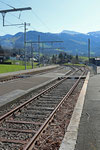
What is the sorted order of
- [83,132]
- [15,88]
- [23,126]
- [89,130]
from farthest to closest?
[15,88] → [23,126] → [89,130] → [83,132]

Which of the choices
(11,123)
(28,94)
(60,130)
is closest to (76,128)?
(60,130)

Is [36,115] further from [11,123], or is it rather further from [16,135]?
[16,135]

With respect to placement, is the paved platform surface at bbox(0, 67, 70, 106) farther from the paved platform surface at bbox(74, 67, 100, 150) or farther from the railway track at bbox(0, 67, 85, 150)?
the paved platform surface at bbox(74, 67, 100, 150)

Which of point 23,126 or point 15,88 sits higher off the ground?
point 15,88

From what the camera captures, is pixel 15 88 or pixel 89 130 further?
pixel 15 88

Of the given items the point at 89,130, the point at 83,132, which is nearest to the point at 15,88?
the point at 89,130

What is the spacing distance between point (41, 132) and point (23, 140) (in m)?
0.71

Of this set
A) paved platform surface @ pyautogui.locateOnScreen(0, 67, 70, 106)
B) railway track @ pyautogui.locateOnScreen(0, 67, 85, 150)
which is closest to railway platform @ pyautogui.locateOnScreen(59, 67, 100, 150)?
railway track @ pyautogui.locateOnScreen(0, 67, 85, 150)

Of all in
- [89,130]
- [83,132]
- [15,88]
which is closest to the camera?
[83,132]

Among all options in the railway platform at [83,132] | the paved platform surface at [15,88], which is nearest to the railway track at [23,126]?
the railway platform at [83,132]

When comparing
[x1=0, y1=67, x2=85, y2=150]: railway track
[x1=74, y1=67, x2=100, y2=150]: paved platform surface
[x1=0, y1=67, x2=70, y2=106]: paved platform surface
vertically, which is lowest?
[x1=0, y1=67, x2=85, y2=150]: railway track

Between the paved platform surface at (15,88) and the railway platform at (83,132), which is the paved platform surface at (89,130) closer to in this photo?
the railway platform at (83,132)

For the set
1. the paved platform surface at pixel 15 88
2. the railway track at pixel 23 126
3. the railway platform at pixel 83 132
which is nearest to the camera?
the railway platform at pixel 83 132

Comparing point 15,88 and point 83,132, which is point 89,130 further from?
point 15,88
